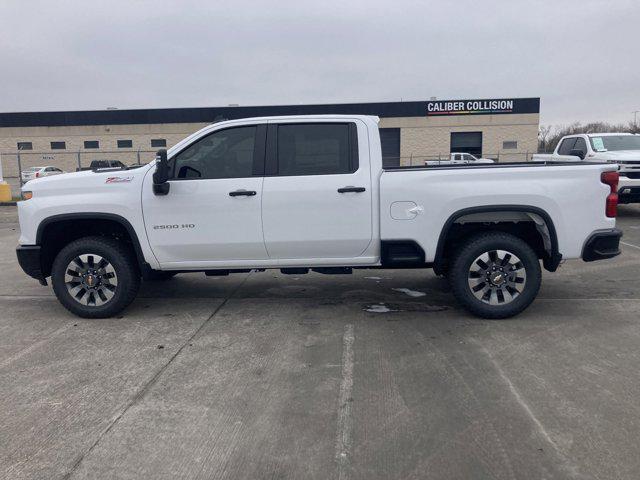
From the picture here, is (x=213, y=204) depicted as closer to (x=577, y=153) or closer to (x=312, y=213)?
(x=312, y=213)

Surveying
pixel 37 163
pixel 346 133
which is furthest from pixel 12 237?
pixel 37 163

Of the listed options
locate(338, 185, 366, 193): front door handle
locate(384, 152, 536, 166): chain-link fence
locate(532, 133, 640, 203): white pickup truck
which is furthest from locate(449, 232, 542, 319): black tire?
locate(384, 152, 536, 166): chain-link fence

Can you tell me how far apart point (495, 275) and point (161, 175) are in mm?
3411

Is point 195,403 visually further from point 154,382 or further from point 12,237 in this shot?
point 12,237

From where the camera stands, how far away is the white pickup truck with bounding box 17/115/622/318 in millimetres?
5277

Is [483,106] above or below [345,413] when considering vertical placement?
above

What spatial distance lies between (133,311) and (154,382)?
211 centimetres

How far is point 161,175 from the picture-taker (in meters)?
5.30

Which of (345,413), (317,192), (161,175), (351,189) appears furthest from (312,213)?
(345,413)

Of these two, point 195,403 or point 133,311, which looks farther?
point 133,311

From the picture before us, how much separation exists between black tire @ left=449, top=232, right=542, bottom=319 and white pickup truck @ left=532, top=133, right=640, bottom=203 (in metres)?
7.39

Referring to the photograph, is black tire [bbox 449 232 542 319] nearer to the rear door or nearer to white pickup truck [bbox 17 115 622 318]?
white pickup truck [bbox 17 115 622 318]

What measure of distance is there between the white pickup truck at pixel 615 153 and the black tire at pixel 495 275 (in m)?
7.39

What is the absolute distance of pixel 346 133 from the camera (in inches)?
219
